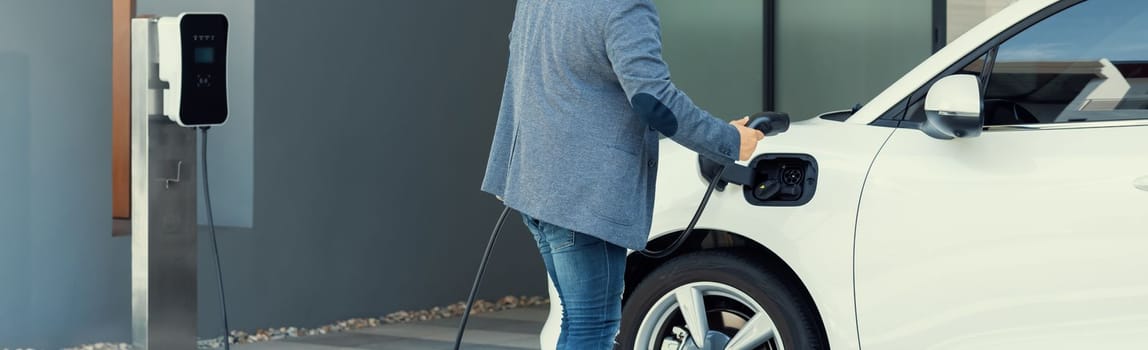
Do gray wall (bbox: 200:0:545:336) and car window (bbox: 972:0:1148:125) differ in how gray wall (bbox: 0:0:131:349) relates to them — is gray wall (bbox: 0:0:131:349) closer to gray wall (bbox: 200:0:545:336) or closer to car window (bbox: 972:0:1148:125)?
gray wall (bbox: 200:0:545:336)

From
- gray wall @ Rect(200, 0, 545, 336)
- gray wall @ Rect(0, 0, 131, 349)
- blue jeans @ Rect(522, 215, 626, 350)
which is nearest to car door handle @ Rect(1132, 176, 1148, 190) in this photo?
blue jeans @ Rect(522, 215, 626, 350)

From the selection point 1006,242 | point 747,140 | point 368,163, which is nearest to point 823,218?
point 1006,242

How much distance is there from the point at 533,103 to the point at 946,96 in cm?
98

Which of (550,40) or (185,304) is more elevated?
(550,40)

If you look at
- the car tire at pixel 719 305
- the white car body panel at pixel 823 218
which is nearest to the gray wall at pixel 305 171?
the car tire at pixel 719 305

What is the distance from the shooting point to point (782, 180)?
3.96m

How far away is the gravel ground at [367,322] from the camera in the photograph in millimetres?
6967

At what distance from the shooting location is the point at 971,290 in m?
3.58

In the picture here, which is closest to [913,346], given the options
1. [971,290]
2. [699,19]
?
[971,290]

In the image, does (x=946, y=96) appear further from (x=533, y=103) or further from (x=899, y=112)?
(x=533, y=103)

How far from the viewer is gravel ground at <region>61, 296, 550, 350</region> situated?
22.9 ft

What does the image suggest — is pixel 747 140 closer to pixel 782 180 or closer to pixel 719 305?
pixel 782 180

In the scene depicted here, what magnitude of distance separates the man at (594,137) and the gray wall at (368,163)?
4.03 metres

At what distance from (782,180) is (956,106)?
0.63m
